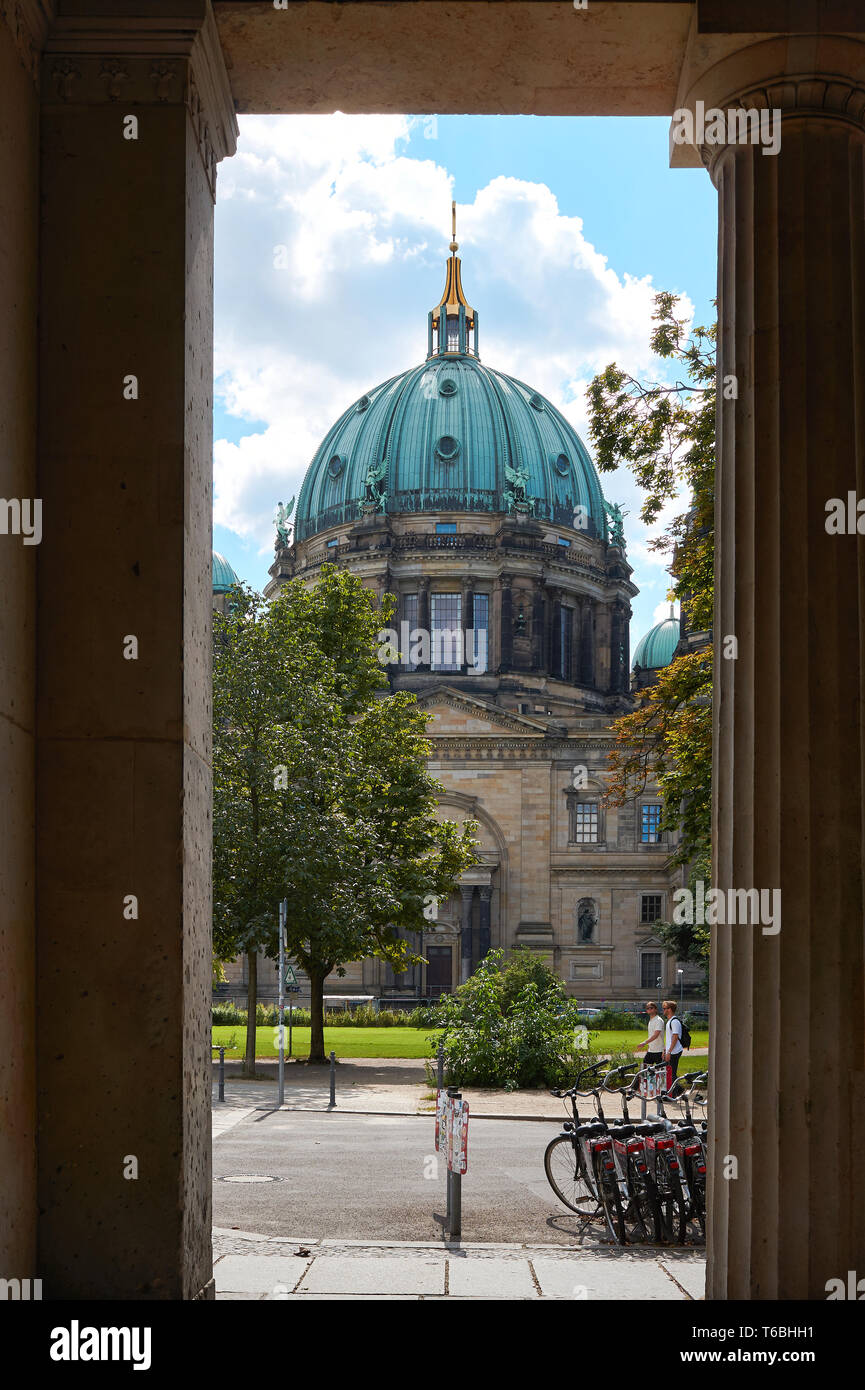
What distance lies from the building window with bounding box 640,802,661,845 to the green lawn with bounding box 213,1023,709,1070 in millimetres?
27618

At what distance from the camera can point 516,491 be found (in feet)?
281

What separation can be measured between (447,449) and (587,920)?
28309 mm

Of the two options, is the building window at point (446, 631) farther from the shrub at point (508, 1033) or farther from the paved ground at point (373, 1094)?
the shrub at point (508, 1033)

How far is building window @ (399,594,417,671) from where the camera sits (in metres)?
83.5

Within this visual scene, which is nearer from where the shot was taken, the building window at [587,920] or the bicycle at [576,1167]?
the bicycle at [576,1167]

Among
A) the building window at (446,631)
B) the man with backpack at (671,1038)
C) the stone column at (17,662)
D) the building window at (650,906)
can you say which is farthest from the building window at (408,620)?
the stone column at (17,662)

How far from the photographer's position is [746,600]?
6.50 meters

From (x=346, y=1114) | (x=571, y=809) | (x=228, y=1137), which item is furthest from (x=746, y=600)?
(x=571, y=809)

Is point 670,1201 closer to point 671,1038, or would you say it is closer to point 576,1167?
point 576,1167

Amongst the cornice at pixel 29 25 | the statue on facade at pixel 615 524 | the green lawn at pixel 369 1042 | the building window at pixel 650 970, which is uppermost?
the statue on facade at pixel 615 524

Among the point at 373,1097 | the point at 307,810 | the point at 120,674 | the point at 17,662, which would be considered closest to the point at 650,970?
the point at 307,810

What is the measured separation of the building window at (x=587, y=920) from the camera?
257 ft

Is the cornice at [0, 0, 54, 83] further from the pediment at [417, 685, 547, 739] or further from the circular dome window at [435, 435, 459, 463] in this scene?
the circular dome window at [435, 435, 459, 463]

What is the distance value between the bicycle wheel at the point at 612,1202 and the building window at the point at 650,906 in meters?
66.7
